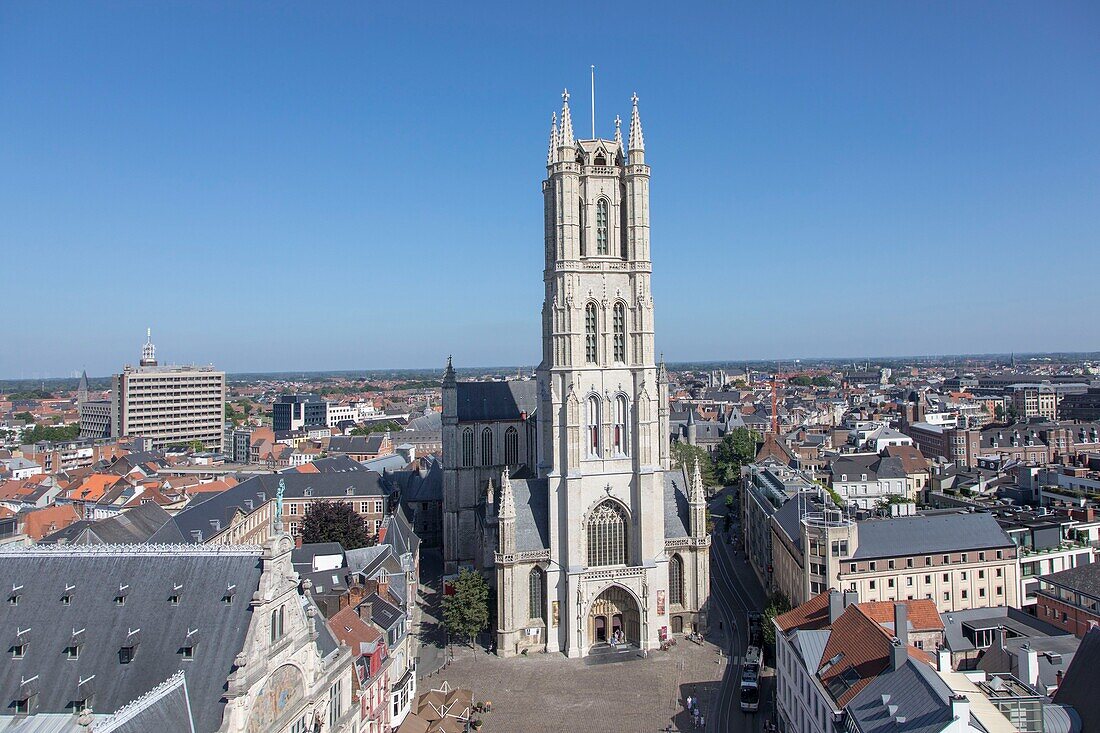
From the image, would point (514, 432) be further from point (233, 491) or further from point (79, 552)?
point (79, 552)

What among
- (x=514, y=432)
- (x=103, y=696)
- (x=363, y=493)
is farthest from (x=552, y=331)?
(x=363, y=493)

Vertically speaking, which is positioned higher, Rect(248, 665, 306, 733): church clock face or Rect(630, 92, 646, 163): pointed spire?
Rect(630, 92, 646, 163): pointed spire

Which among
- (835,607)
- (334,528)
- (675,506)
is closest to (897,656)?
(835,607)

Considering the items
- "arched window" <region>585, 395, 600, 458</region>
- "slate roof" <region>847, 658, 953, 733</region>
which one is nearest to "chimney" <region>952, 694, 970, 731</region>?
"slate roof" <region>847, 658, 953, 733</region>

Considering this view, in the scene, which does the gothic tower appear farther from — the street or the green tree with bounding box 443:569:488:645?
the street

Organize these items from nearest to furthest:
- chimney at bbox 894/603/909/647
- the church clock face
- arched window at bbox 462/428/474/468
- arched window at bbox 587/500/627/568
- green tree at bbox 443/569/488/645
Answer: the church clock face
chimney at bbox 894/603/909/647
green tree at bbox 443/569/488/645
arched window at bbox 587/500/627/568
arched window at bbox 462/428/474/468
